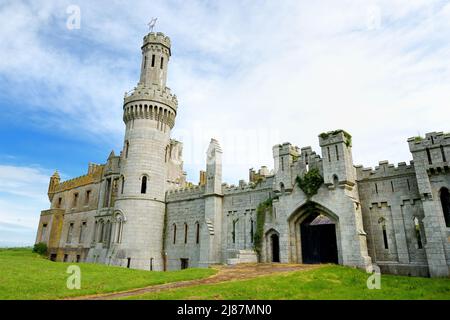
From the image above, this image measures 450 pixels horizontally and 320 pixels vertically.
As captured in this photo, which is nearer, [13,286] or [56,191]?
[13,286]

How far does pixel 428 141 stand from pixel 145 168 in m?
24.5

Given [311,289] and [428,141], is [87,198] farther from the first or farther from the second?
[428,141]

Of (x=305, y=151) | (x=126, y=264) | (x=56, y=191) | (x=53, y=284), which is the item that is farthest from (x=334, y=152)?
(x=56, y=191)

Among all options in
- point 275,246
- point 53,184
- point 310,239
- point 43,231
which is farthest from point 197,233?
point 53,184

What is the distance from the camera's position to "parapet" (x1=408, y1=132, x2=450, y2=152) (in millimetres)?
18269

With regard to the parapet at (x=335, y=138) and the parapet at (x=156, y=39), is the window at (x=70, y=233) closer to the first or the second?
the parapet at (x=156, y=39)

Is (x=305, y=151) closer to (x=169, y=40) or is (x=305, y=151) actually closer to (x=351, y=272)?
(x=351, y=272)

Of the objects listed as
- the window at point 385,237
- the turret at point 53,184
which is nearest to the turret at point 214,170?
the window at point 385,237

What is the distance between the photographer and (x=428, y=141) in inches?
738

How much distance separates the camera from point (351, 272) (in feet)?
55.7

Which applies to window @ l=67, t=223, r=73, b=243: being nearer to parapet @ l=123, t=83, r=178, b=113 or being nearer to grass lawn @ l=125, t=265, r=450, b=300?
parapet @ l=123, t=83, r=178, b=113

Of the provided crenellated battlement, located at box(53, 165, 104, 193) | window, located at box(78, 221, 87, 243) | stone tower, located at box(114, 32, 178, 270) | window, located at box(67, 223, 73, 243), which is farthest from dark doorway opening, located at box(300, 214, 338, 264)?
window, located at box(67, 223, 73, 243)

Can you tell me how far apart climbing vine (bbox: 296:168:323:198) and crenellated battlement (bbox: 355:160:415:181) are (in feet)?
9.56
